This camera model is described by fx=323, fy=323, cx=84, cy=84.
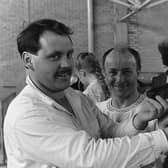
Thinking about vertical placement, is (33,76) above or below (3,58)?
above

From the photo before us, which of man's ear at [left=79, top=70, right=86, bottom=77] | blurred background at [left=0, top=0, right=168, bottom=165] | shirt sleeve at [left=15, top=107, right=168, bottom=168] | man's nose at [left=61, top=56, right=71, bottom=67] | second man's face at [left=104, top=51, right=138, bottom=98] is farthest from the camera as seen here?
blurred background at [left=0, top=0, right=168, bottom=165]

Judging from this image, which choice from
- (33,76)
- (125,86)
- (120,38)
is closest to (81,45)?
(120,38)

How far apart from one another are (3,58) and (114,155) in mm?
3881

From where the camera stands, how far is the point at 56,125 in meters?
1.07

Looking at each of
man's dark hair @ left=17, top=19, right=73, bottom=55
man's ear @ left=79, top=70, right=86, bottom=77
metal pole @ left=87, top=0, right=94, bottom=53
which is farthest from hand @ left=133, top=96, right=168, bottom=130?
metal pole @ left=87, top=0, right=94, bottom=53

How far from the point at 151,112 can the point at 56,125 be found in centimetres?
35

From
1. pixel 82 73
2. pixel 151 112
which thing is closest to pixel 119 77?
pixel 151 112

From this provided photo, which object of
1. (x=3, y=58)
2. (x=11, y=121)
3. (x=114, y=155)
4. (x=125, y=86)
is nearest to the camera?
(x=114, y=155)

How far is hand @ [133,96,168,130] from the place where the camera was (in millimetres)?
1036

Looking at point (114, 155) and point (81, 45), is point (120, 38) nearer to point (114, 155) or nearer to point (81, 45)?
point (81, 45)

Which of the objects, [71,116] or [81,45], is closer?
[71,116]

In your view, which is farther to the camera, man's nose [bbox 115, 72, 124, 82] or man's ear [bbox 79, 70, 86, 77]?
man's ear [bbox 79, 70, 86, 77]

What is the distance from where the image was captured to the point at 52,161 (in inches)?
41.9

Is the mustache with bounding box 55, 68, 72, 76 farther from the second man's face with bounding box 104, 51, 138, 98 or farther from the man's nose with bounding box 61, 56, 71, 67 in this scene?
the second man's face with bounding box 104, 51, 138, 98
